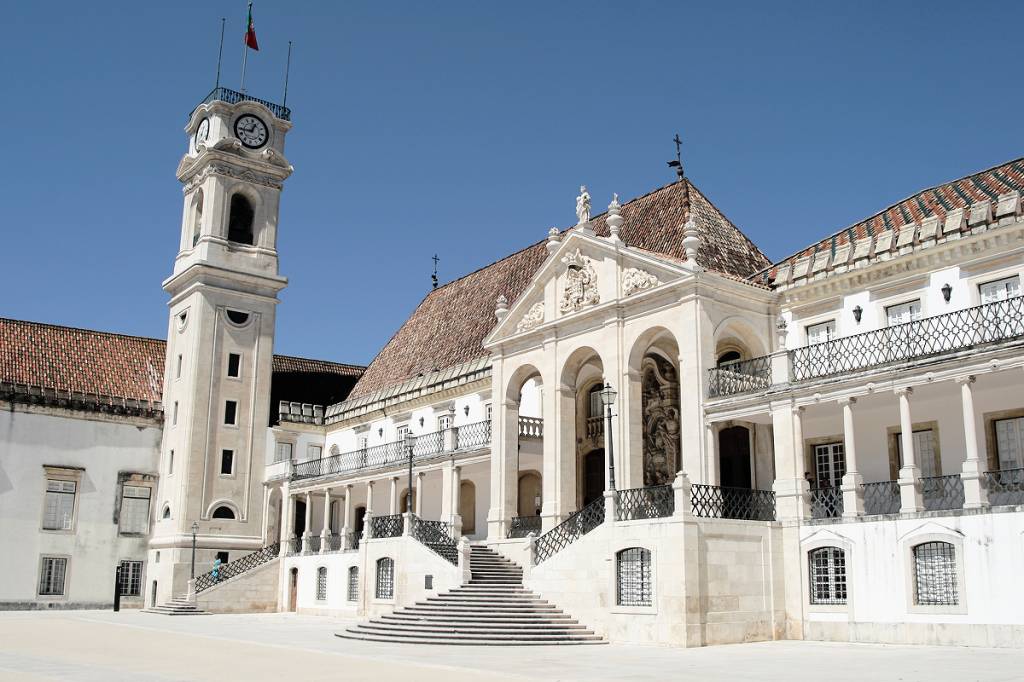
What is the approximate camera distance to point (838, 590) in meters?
21.5

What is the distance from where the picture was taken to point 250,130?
4631 cm

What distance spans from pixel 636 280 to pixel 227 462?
2366cm

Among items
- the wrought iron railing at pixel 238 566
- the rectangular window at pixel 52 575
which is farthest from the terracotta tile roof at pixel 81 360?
the wrought iron railing at pixel 238 566

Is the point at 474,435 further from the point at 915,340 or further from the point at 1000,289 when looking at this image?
the point at 1000,289

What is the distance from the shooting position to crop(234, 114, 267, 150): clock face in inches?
1806

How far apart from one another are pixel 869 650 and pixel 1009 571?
2.93 meters

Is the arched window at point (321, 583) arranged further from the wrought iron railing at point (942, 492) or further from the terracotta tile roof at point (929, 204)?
the wrought iron railing at point (942, 492)

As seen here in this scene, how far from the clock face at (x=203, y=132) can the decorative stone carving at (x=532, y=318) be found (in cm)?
2239

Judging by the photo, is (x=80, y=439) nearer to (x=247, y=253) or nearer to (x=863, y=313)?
(x=247, y=253)

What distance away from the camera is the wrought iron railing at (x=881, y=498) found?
73.1 ft

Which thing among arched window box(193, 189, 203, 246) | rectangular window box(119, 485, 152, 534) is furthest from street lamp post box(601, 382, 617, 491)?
arched window box(193, 189, 203, 246)

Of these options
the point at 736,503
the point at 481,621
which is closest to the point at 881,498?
the point at 736,503

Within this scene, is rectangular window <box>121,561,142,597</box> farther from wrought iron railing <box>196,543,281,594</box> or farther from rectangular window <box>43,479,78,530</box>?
wrought iron railing <box>196,543,281,594</box>

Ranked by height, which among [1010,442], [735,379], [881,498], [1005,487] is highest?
[735,379]
